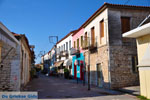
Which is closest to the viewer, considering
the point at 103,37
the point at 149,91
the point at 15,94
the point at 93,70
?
the point at 149,91

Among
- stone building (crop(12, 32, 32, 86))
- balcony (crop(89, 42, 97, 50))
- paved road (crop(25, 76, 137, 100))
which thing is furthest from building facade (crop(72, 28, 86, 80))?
paved road (crop(25, 76, 137, 100))

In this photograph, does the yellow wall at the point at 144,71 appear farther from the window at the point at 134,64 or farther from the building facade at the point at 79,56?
the building facade at the point at 79,56

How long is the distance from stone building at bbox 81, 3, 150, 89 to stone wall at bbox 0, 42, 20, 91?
6.82 m

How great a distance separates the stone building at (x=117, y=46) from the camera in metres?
13.3

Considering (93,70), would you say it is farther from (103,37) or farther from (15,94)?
(15,94)

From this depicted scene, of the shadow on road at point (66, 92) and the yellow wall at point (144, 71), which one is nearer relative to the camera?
the yellow wall at point (144, 71)

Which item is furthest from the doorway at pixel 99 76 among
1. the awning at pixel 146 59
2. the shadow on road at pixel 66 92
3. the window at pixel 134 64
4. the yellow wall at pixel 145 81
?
the awning at pixel 146 59

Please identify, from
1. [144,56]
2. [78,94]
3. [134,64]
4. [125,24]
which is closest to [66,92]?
[78,94]

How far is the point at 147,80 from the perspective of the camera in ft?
29.5

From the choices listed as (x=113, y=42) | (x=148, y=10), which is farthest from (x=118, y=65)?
(x=148, y=10)

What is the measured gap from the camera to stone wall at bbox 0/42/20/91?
34.7 ft

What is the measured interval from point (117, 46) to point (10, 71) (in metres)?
8.20

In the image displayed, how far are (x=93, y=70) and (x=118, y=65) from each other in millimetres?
3899

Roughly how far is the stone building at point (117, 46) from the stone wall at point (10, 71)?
22.4 ft
